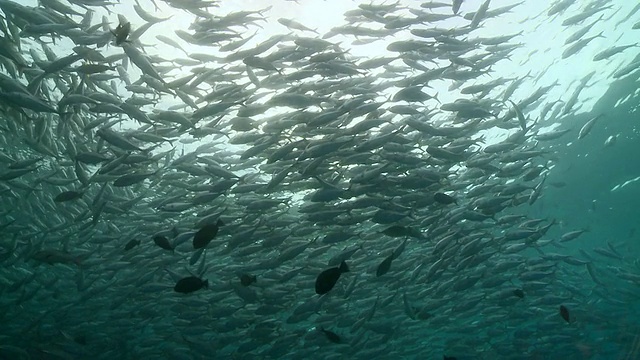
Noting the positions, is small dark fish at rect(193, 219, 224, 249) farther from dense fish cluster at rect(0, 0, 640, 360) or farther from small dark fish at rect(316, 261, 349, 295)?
small dark fish at rect(316, 261, 349, 295)

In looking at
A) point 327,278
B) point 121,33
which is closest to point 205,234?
point 327,278

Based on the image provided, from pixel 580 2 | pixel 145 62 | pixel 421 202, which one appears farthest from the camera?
pixel 580 2

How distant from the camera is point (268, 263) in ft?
32.5

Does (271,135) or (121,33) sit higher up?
(121,33)

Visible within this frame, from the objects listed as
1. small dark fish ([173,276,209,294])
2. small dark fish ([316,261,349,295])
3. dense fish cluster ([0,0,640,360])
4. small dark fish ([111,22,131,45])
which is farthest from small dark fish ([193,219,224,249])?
small dark fish ([111,22,131,45])

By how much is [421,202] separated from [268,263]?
4.03 meters

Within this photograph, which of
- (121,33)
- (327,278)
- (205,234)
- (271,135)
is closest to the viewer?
(327,278)

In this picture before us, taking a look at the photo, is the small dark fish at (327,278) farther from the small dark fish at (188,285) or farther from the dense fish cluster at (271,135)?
the small dark fish at (188,285)

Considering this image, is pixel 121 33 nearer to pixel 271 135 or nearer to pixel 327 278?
pixel 271 135

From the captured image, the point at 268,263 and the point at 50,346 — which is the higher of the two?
the point at 50,346

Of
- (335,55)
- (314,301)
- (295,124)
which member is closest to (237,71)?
(295,124)

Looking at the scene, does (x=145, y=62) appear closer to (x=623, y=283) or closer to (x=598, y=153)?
(x=598, y=153)

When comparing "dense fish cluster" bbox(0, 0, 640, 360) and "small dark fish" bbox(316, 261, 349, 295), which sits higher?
"dense fish cluster" bbox(0, 0, 640, 360)

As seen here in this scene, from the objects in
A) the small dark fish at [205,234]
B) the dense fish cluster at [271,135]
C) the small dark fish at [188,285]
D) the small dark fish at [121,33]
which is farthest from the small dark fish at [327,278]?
the small dark fish at [121,33]
